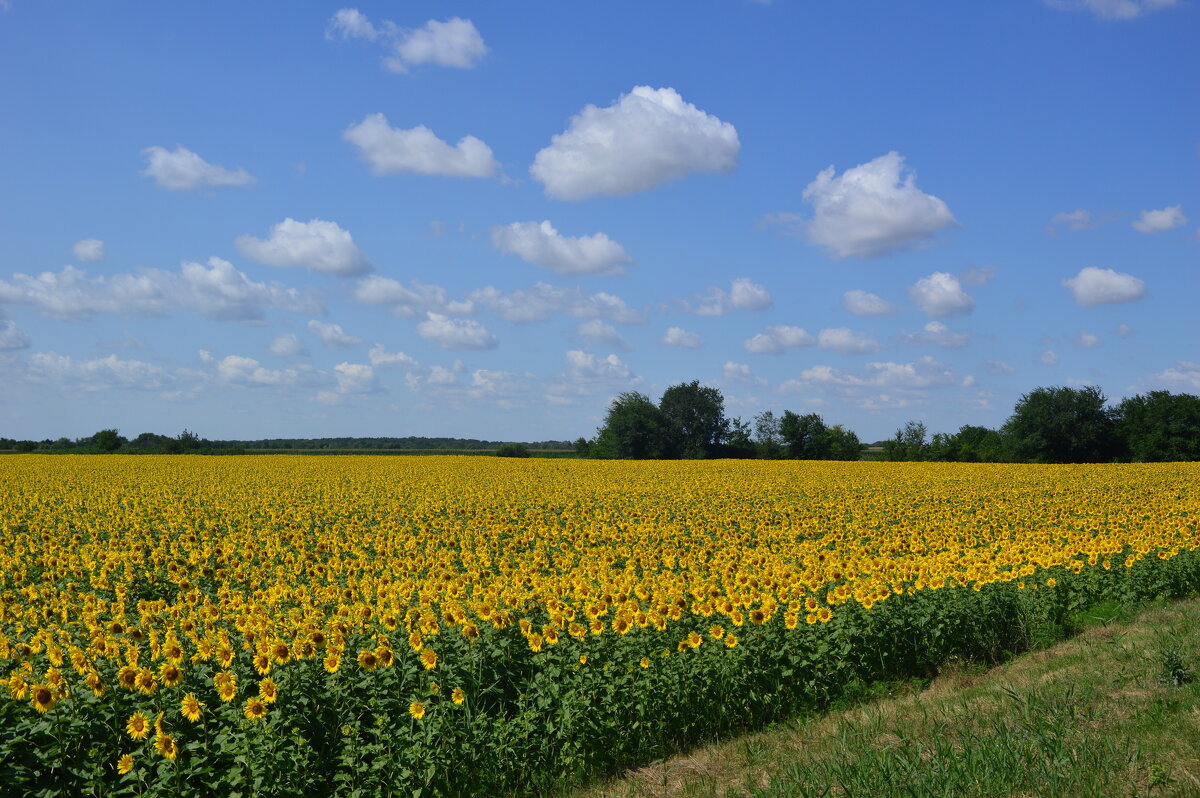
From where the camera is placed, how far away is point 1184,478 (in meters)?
35.2

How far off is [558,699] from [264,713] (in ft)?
7.38

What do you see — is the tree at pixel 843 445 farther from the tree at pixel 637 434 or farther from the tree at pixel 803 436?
the tree at pixel 637 434

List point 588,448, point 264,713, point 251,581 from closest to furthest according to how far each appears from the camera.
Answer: point 264,713, point 251,581, point 588,448

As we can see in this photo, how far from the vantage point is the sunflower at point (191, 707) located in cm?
599

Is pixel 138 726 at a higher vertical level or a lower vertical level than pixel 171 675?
lower

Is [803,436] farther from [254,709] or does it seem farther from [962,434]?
[254,709]

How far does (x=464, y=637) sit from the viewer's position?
25.2 feet

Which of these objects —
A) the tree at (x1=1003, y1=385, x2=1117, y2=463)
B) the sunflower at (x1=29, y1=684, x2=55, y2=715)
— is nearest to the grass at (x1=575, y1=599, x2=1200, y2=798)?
the sunflower at (x1=29, y1=684, x2=55, y2=715)

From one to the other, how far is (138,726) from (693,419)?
72.3 metres

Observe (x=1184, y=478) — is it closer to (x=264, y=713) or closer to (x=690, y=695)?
(x=690, y=695)

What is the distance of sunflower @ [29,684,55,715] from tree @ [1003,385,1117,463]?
231 ft

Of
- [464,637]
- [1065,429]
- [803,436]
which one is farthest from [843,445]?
[464,637]

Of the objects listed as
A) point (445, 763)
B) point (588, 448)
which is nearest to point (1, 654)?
point (445, 763)

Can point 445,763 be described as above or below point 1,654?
below
